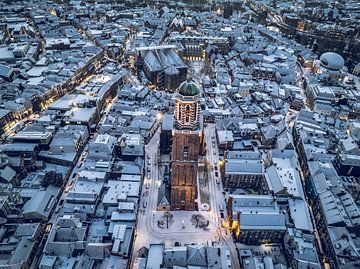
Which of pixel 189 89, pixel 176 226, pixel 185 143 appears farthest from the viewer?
pixel 176 226

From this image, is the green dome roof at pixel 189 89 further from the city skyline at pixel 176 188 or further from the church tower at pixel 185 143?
the city skyline at pixel 176 188

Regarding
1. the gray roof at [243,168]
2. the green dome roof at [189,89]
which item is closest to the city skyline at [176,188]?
the green dome roof at [189,89]

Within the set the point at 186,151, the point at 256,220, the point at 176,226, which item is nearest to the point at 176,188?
the point at 176,226

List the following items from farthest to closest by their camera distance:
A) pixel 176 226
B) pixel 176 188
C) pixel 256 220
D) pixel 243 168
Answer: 1. pixel 243 168
2. pixel 176 226
3. pixel 176 188
4. pixel 256 220

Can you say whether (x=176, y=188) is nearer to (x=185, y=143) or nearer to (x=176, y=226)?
(x=176, y=226)

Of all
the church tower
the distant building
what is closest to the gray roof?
the distant building

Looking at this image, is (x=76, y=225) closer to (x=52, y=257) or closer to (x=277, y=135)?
(x=52, y=257)

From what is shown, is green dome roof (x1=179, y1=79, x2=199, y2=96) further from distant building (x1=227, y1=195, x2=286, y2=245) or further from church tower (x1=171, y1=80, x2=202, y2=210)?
distant building (x1=227, y1=195, x2=286, y2=245)

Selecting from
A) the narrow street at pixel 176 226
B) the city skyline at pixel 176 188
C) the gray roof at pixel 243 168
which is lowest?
the narrow street at pixel 176 226

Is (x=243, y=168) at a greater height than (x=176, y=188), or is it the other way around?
(x=176, y=188)
